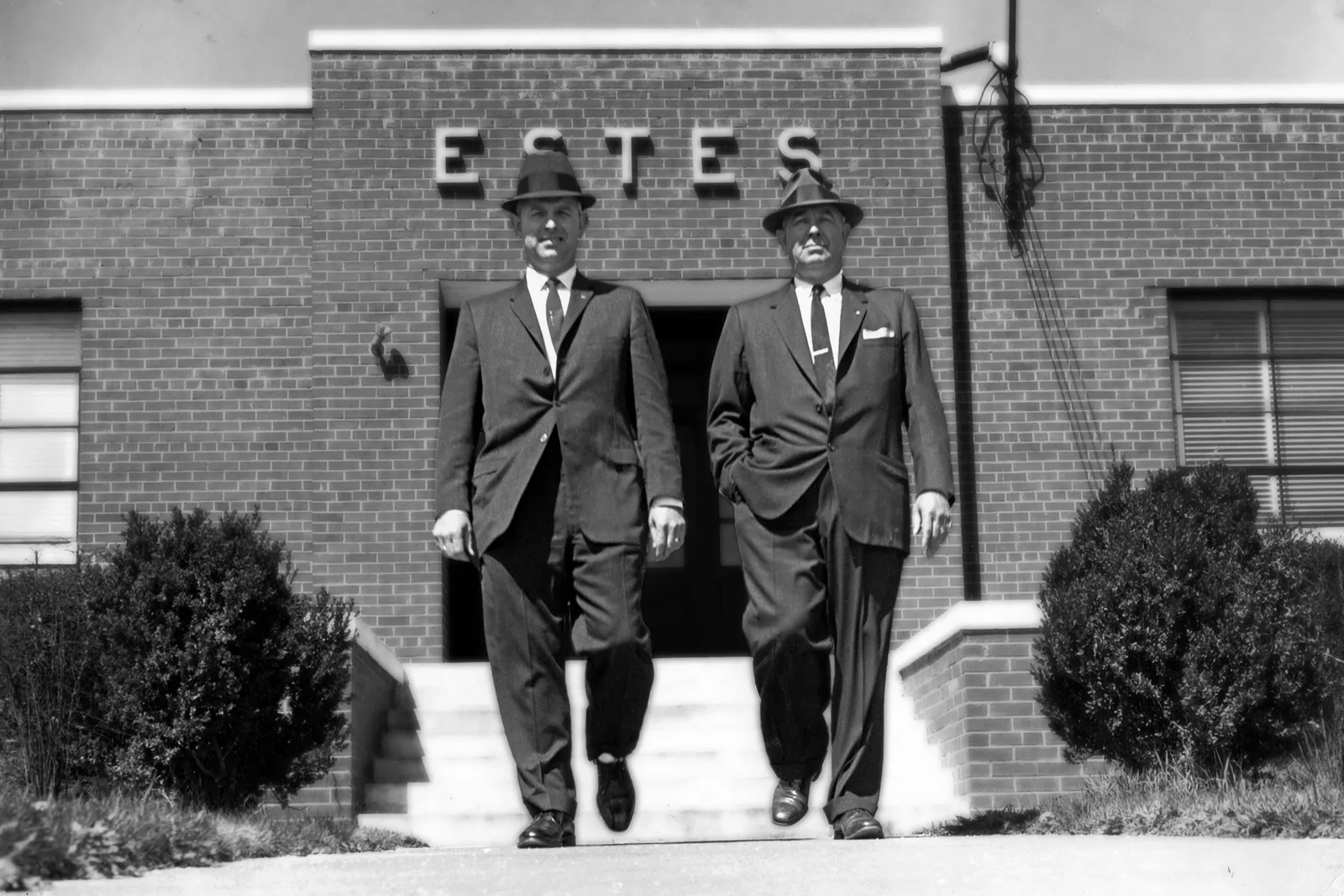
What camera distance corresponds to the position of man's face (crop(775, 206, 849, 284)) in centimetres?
745

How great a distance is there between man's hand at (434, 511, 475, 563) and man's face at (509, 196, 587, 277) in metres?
0.99

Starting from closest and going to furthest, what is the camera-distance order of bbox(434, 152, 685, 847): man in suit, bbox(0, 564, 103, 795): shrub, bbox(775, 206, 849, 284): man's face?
bbox(434, 152, 685, 847): man in suit → bbox(775, 206, 849, 284): man's face → bbox(0, 564, 103, 795): shrub

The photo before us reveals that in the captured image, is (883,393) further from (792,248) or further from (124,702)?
(124,702)

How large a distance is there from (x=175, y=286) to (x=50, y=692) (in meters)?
6.83

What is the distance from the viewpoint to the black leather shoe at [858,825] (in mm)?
6891

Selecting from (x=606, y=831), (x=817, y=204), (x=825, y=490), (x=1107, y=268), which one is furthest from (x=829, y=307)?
(x=1107, y=268)

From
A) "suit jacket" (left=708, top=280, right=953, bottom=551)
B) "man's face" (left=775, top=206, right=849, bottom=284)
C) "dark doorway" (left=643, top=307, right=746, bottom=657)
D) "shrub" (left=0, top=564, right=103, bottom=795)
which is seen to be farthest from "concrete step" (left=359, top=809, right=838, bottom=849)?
"dark doorway" (left=643, top=307, right=746, bottom=657)

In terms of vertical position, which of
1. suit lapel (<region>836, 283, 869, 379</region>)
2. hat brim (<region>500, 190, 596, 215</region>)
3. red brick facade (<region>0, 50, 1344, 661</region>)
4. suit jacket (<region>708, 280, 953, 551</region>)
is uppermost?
red brick facade (<region>0, 50, 1344, 661</region>)

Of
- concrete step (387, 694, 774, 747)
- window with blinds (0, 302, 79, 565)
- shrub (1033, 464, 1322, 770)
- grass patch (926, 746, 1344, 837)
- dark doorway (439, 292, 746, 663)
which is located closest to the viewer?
grass patch (926, 746, 1344, 837)

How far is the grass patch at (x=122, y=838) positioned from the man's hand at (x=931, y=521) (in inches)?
109

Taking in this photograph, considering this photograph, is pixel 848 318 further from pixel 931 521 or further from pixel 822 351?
pixel 931 521

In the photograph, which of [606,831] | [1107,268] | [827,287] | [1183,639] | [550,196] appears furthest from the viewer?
[1107,268]

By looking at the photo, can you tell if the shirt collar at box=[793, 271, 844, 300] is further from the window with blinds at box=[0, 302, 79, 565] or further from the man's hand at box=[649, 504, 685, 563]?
the window with blinds at box=[0, 302, 79, 565]

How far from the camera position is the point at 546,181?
7301 mm
